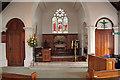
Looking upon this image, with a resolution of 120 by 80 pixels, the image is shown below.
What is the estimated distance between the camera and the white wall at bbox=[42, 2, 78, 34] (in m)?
12.2

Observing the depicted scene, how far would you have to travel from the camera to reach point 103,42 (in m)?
7.44

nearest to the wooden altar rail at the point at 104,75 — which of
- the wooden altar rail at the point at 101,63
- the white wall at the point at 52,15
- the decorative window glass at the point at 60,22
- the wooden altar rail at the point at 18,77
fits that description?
the wooden altar rail at the point at 18,77

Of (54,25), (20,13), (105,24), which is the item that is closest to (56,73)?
(20,13)

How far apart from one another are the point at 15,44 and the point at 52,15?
6.13 meters

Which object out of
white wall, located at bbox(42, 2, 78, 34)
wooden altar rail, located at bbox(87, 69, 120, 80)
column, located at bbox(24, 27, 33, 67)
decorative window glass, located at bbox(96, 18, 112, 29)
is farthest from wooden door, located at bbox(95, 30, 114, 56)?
wooden altar rail, located at bbox(87, 69, 120, 80)

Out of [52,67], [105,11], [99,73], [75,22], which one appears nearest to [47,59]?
[52,67]

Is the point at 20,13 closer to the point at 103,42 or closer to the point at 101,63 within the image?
the point at 101,63

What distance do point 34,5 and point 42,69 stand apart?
12.9ft

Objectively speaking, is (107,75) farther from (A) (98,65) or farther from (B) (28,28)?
(B) (28,28)

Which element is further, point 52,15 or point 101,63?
point 52,15

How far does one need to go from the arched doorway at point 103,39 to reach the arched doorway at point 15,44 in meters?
4.79

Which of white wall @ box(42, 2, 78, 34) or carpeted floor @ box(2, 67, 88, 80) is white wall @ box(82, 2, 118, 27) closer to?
carpeted floor @ box(2, 67, 88, 80)

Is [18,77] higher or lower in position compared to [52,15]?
lower

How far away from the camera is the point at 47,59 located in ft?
23.9
